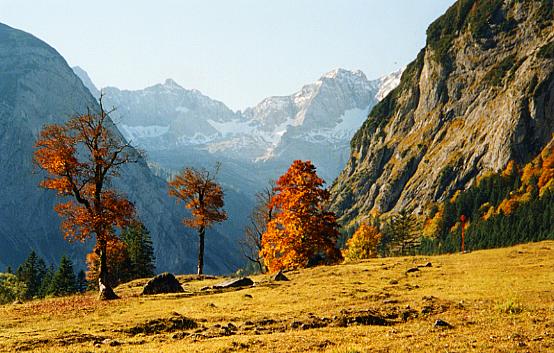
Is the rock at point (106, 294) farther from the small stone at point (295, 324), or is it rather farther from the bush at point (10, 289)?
the bush at point (10, 289)

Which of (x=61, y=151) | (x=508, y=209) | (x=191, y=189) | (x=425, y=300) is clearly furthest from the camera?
(x=508, y=209)

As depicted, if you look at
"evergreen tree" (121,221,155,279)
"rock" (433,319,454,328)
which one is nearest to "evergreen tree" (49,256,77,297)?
"evergreen tree" (121,221,155,279)

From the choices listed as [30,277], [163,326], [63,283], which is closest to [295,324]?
[163,326]

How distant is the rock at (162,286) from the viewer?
4934 centimetres

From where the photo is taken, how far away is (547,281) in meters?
38.9

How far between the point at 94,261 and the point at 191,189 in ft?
174

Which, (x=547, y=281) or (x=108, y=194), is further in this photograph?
(x=108, y=194)

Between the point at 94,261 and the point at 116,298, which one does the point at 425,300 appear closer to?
the point at 116,298

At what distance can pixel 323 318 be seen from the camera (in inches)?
1083

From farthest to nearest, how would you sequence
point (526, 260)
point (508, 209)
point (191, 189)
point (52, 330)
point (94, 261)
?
point (508, 209) → point (94, 261) → point (191, 189) → point (526, 260) → point (52, 330)

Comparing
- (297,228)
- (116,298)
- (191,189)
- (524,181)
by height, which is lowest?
(116,298)

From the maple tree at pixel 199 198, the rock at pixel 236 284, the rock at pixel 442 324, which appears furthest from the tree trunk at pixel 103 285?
the rock at pixel 442 324

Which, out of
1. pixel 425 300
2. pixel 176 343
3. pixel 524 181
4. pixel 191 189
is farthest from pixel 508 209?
pixel 176 343

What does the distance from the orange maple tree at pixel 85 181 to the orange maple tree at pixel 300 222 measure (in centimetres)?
2581
